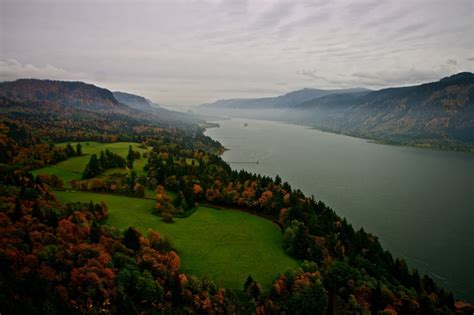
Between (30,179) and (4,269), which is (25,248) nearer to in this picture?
(4,269)

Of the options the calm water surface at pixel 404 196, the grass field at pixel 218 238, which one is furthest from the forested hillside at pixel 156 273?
the calm water surface at pixel 404 196

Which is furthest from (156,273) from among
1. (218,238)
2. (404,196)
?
(404,196)

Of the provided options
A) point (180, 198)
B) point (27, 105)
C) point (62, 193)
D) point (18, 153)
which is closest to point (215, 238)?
point (180, 198)

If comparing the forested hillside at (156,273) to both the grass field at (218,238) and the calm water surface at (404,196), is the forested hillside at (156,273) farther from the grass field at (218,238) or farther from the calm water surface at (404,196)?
the calm water surface at (404,196)

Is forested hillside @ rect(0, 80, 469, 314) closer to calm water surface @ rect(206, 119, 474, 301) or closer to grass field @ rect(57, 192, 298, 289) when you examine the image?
grass field @ rect(57, 192, 298, 289)

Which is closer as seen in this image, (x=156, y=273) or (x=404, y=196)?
(x=156, y=273)

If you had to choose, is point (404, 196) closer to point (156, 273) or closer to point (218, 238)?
point (218, 238)
